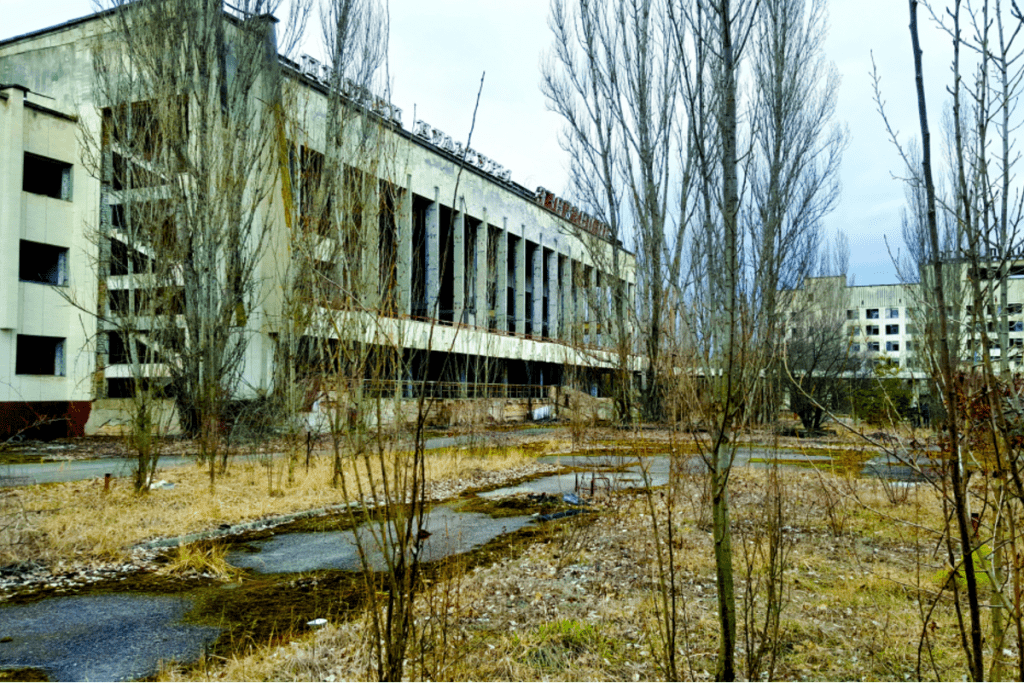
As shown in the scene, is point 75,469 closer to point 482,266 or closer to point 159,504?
point 159,504

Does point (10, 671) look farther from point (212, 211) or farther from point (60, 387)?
point (60, 387)

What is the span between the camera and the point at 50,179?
65.9 feet

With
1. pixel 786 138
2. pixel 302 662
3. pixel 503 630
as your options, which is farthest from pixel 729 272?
pixel 786 138

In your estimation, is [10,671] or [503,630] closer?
[10,671]

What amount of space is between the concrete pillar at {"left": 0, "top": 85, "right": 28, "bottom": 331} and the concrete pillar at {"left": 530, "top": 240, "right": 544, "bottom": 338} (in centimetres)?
2476

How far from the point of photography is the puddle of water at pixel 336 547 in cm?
579

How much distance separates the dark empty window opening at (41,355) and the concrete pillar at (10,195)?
4.08 ft

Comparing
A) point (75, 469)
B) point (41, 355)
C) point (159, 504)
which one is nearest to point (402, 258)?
point (159, 504)

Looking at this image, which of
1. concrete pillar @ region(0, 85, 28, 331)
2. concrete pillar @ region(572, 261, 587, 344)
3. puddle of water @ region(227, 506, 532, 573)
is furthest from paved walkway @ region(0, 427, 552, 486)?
concrete pillar @ region(0, 85, 28, 331)

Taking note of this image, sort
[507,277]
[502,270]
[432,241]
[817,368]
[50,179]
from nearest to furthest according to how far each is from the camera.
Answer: [50,179]
[817,368]
[432,241]
[502,270]
[507,277]

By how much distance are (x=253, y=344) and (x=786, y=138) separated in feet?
50.7

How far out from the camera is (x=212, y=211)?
11836 mm

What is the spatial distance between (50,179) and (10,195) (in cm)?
211

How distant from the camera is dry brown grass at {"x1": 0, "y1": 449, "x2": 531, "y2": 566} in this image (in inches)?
237
